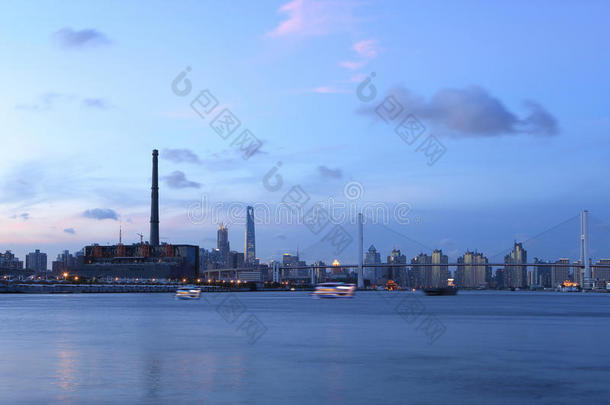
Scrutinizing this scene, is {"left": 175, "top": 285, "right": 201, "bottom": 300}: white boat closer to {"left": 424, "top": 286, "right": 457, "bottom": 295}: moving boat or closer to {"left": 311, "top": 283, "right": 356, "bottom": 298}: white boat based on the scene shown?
{"left": 311, "top": 283, "right": 356, "bottom": 298}: white boat

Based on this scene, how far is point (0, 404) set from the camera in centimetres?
1872

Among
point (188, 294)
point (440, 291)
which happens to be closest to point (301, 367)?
point (188, 294)

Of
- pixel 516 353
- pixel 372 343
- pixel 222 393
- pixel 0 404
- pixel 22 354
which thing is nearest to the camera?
pixel 0 404

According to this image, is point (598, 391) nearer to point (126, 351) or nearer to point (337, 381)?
point (337, 381)

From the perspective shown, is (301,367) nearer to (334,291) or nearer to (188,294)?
(188,294)

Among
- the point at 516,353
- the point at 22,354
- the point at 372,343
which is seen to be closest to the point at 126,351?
the point at 22,354

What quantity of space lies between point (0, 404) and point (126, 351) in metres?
14.3

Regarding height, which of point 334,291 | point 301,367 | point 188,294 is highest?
point 301,367

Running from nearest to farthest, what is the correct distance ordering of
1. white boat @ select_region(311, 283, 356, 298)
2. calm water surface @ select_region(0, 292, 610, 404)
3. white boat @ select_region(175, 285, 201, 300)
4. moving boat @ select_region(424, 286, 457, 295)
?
calm water surface @ select_region(0, 292, 610, 404) < white boat @ select_region(175, 285, 201, 300) < white boat @ select_region(311, 283, 356, 298) < moving boat @ select_region(424, 286, 457, 295)

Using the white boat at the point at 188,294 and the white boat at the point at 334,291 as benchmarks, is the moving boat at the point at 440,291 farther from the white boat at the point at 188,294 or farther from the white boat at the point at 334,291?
the white boat at the point at 188,294

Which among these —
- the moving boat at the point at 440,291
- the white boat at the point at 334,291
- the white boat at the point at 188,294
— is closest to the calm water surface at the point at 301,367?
the white boat at the point at 188,294

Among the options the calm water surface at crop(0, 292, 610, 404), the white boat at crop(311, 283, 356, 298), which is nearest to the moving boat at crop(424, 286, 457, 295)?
the white boat at crop(311, 283, 356, 298)

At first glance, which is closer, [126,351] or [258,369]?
[258,369]

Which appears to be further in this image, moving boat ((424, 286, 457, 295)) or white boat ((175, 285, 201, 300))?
moving boat ((424, 286, 457, 295))
